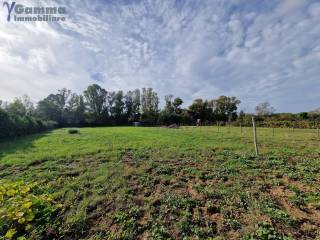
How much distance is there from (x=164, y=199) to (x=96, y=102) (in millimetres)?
45117

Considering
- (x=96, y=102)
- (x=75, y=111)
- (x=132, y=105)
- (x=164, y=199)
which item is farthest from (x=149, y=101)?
(x=164, y=199)

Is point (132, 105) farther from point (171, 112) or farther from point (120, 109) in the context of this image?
point (171, 112)

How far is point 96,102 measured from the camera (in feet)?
147

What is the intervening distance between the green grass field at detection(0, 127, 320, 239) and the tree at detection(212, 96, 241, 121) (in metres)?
36.9

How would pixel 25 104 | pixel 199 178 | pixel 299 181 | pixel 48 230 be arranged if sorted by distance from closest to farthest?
1. pixel 48 230
2. pixel 299 181
3. pixel 199 178
4. pixel 25 104

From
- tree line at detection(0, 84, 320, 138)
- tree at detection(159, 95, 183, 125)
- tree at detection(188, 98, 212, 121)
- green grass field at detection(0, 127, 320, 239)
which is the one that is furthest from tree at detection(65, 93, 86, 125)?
green grass field at detection(0, 127, 320, 239)

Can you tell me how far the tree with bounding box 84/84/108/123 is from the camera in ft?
144

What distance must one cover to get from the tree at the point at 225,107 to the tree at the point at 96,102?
2899cm

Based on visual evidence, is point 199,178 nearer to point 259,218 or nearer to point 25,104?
point 259,218

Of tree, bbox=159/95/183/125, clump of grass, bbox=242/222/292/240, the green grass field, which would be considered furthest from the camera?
tree, bbox=159/95/183/125

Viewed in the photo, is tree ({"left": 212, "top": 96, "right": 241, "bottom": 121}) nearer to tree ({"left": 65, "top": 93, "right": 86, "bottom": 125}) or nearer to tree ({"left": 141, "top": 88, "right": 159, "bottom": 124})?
tree ({"left": 141, "top": 88, "right": 159, "bottom": 124})

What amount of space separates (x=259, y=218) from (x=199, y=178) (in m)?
1.70

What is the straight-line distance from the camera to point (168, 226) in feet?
9.21

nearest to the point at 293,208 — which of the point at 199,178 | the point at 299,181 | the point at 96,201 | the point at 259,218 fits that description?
the point at 259,218
